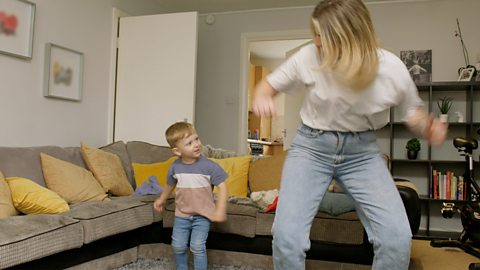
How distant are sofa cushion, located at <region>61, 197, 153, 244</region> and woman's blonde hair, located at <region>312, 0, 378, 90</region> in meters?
1.52

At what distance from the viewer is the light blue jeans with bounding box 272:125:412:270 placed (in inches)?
55.5

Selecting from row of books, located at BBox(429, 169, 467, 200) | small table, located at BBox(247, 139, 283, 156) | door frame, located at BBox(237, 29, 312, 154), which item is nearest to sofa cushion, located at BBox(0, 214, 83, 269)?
door frame, located at BBox(237, 29, 312, 154)

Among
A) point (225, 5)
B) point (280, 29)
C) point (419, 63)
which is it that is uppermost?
point (225, 5)

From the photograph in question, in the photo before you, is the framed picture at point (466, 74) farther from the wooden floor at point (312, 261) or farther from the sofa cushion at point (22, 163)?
the sofa cushion at point (22, 163)

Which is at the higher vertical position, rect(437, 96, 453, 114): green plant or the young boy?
rect(437, 96, 453, 114): green plant

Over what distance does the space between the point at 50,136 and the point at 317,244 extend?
2265 millimetres

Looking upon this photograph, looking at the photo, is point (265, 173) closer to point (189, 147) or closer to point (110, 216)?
point (189, 147)

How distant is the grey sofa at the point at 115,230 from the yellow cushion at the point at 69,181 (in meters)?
0.07

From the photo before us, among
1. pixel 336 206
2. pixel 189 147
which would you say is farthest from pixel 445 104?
pixel 189 147

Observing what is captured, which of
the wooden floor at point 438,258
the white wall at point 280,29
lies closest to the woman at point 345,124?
the wooden floor at point 438,258

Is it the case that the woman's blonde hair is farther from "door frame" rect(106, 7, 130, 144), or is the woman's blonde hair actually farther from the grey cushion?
"door frame" rect(106, 7, 130, 144)

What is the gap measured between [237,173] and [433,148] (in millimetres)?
2311

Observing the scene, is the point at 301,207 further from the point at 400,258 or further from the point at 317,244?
the point at 317,244

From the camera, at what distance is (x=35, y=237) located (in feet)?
6.31
